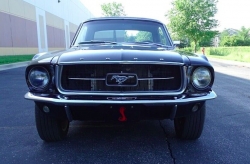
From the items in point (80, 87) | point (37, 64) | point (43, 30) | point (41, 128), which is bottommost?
point (41, 128)

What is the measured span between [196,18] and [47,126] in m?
31.3

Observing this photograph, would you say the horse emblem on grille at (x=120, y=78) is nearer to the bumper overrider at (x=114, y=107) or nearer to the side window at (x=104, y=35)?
the bumper overrider at (x=114, y=107)

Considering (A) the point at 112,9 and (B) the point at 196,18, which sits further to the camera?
(A) the point at 112,9

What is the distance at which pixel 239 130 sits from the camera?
3146mm

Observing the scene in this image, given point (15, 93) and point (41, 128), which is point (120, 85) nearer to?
point (41, 128)

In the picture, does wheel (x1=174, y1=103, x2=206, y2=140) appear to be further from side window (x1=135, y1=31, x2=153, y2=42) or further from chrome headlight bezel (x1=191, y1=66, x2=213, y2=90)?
side window (x1=135, y1=31, x2=153, y2=42)

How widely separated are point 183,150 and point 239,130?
114 centimetres

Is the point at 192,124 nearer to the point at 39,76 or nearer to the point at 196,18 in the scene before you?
the point at 39,76

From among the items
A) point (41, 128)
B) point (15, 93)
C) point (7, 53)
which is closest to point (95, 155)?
point (41, 128)

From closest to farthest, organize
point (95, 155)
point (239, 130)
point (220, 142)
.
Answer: point (95, 155)
point (220, 142)
point (239, 130)

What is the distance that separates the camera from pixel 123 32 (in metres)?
3.43

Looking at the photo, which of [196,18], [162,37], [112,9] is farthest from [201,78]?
[112,9]

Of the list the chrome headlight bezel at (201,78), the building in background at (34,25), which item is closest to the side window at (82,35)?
the chrome headlight bezel at (201,78)

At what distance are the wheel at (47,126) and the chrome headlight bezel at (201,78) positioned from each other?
1567 millimetres
